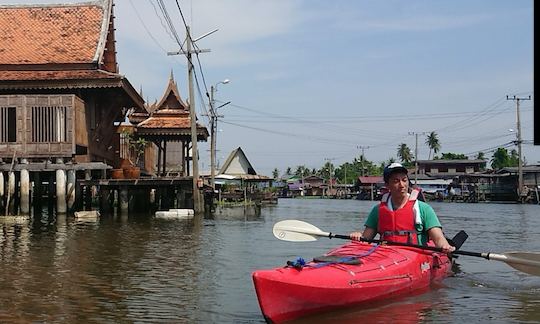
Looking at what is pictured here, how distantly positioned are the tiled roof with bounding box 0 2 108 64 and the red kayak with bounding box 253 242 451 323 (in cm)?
1863

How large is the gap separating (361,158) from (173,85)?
79943 millimetres

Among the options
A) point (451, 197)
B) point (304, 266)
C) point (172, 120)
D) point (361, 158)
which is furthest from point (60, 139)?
point (361, 158)

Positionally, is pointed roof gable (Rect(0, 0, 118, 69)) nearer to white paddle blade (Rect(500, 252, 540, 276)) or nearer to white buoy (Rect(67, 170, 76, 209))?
white buoy (Rect(67, 170, 76, 209))

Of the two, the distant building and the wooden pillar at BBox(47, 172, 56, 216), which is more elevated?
the distant building

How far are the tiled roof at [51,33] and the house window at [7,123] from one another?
2.28 m

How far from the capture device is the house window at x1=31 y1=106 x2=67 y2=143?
72.1ft

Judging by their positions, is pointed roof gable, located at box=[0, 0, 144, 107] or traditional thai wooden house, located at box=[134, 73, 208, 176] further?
traditional thai wooden house, located at box=[134, 73, 208, 176]

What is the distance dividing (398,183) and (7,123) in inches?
691

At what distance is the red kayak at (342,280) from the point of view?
20.5 ft

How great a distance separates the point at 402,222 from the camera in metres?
8.12

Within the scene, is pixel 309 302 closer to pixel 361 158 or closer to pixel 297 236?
pixel 297 236

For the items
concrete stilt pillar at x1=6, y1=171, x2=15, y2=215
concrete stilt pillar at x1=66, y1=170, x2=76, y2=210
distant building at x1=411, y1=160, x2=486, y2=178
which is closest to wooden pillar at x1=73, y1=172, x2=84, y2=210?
concrete stilt pillar at x1=66, y1=170, x2=76, y2=210

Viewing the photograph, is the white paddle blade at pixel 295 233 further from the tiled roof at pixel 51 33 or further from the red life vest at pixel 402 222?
the tiled roof at pixel 51 33

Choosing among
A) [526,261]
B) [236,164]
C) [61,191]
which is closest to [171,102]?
[61,191]
